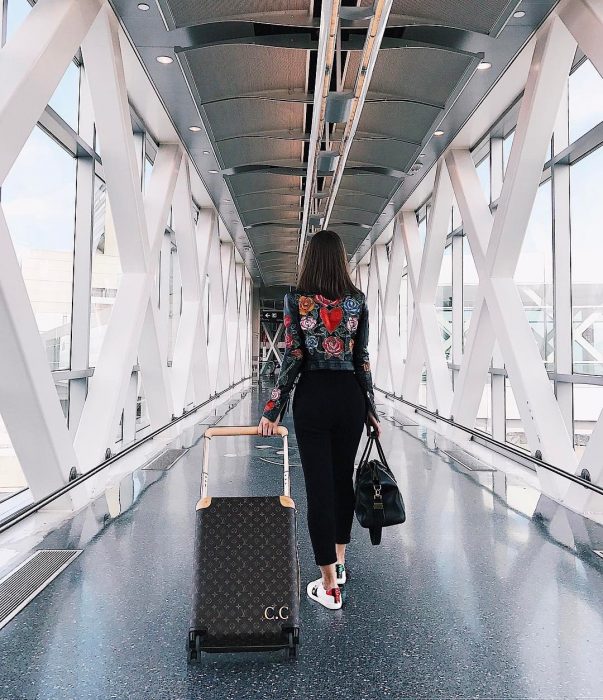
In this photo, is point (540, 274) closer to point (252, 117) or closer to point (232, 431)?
point (252, 117)

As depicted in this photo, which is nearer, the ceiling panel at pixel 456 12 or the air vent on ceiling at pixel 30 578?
the air vent on ceiling at pixel 30 578

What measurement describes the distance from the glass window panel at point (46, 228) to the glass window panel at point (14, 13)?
974 mm

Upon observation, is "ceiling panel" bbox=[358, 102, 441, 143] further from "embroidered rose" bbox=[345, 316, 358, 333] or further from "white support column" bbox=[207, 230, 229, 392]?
"white support column" bbox=[207, 230, 229, 392]

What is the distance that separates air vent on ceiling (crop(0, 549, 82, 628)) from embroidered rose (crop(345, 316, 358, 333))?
2162mm

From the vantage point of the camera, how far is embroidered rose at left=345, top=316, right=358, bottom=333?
307 cm

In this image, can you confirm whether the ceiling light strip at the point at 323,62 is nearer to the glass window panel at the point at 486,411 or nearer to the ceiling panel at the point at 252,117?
the ceiling panel at the point at 252,117

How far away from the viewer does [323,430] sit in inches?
117

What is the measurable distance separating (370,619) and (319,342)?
1.36 meters

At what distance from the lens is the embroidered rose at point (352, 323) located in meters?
3.07

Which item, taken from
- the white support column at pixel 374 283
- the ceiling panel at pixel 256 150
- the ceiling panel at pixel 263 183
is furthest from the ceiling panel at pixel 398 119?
the white support column at pixel 374 283

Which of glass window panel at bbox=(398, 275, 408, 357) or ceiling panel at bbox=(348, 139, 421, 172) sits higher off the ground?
ceiling panel at bbox=(348, 139, 421, 172)

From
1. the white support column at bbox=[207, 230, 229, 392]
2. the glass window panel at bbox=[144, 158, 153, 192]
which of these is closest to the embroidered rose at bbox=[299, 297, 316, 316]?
the glass window panel at bbox=[144, 158, 153, 192]

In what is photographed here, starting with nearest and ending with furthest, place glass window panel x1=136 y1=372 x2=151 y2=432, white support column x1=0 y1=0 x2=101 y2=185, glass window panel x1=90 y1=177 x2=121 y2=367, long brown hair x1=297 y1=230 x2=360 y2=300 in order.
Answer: long brown hair x1=297 y1=230 x2=360 y2=300 < white support column x1=0 y1=0 x2=101 y2=185 < glass window panel x1=90 y1=177 x2=121 y2=367 < glass window panel x1=136 y1=372 x2=151 y2=432

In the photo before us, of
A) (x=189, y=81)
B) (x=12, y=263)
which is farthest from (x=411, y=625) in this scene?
(x=189, y=81)
